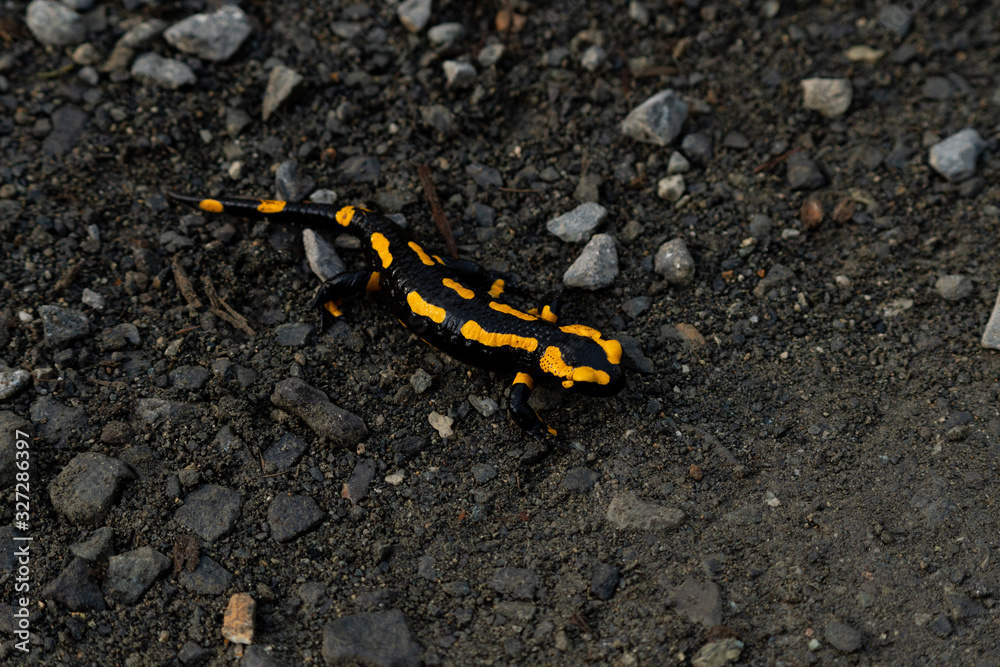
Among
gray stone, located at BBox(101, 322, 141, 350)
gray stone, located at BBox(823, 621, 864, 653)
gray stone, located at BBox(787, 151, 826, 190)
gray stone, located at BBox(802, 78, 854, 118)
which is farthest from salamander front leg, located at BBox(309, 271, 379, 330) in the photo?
gray stone, located at BBox(802, 78, 854, 118)

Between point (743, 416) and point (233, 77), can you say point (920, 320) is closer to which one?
point (743, 416)

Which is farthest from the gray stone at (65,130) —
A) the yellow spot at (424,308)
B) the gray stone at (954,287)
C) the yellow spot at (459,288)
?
the gray stone at (954,287)

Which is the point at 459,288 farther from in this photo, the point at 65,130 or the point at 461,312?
the point at 65,130

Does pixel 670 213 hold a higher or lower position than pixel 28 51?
lower

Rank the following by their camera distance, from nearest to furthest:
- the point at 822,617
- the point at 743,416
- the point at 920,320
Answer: the point at 822,617
the point at 743,416
the point at 920,320

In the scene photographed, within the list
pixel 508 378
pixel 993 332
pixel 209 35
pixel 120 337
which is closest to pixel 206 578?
pixel 120 337

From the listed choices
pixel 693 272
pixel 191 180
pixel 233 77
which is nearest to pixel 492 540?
pixel 693 272

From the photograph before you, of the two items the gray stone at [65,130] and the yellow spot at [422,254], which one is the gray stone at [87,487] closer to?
the yellow spot at [422,254]
